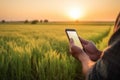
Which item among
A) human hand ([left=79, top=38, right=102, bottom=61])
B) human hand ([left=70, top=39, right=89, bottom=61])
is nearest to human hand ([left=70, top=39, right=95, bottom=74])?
human hand ([left=70, top=39, right=89, bottom=61])

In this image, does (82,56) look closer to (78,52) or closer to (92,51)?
(78,52)

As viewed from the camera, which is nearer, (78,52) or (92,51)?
(78,52)

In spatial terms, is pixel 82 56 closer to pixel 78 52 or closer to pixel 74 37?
pixel 78 52

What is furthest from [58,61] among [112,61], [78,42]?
[112,61]

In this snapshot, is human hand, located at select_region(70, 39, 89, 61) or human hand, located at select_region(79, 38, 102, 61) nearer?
human hand, located at select_region(70, 39, 89, 61)

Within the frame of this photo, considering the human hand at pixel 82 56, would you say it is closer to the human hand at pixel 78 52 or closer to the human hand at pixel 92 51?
the human hand at pixel 78 52

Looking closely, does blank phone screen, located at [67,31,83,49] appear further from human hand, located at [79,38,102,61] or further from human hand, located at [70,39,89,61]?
human hand, located at [70,39,89,61]

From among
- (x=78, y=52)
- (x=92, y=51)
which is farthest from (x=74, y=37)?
(x=78, y=52)

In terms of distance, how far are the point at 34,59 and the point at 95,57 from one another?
2.89 ft

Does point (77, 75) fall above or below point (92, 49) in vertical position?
below

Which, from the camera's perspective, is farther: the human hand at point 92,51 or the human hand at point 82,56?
the human hand at point 92,51

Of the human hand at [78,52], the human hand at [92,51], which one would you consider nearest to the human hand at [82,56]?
the human hand at [78,52]

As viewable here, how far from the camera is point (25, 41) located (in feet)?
8.25

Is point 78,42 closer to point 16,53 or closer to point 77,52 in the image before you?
point 77,52
